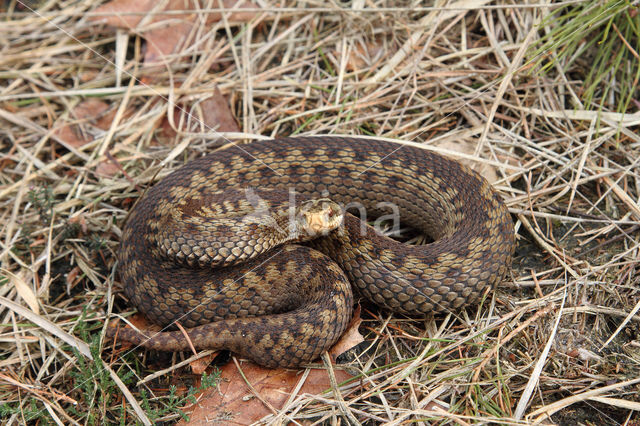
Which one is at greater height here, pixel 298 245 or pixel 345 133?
pixel 345 133

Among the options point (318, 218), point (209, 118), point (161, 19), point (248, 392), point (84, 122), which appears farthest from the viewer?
point (161, 19)

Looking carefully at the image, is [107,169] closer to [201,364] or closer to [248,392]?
[201,364]

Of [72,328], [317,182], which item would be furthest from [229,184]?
[72,328]

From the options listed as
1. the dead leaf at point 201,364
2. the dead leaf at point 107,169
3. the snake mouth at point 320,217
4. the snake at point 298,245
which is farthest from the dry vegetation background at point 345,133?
the snake mouth at point 320,217

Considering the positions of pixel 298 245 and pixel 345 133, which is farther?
pixel 345 133

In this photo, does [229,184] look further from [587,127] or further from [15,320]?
[587,127]

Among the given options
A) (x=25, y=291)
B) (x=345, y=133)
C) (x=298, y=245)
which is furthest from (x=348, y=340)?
(x=25, y=291)

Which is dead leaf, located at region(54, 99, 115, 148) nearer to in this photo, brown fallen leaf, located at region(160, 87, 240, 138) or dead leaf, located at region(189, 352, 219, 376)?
brown fallen leaf, located at region(160, 87, 240, 138)
